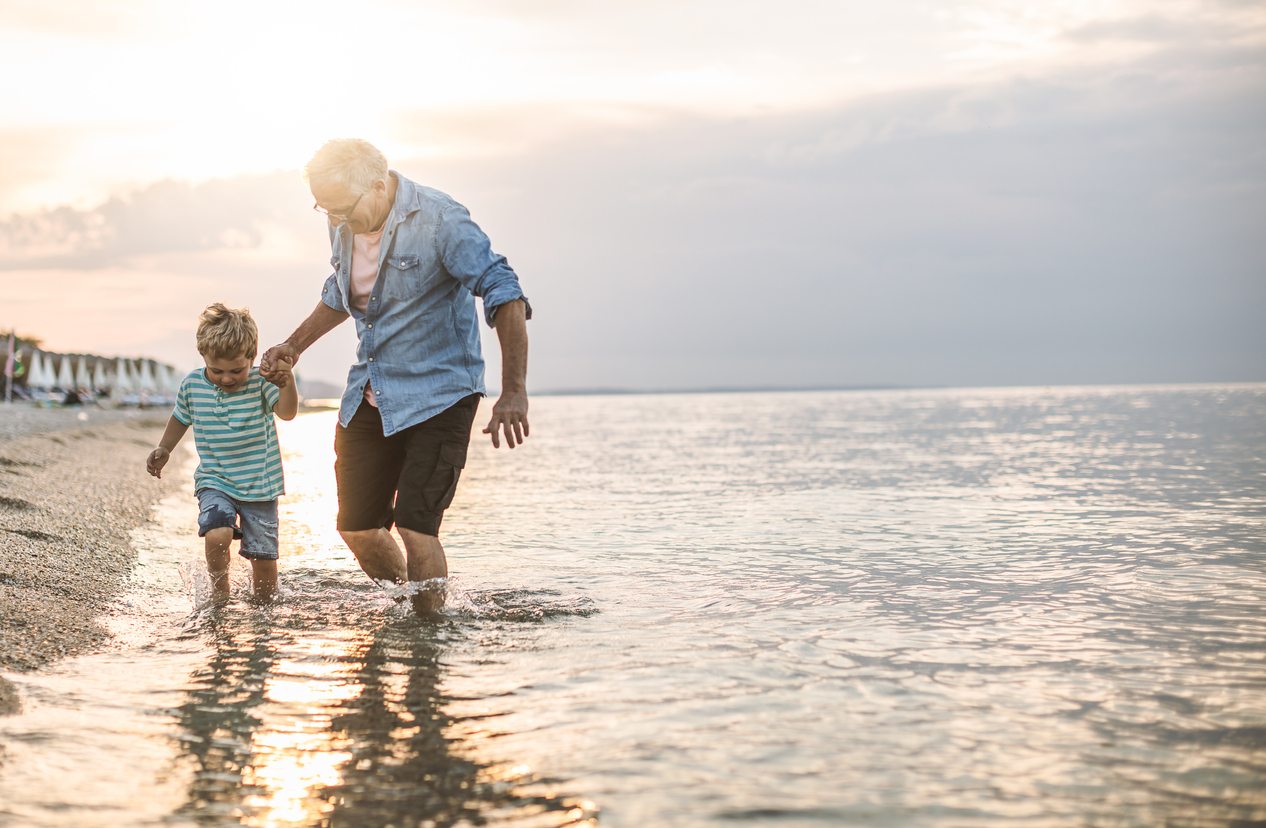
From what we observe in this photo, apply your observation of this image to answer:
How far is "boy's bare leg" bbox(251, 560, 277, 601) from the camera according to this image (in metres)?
5.18

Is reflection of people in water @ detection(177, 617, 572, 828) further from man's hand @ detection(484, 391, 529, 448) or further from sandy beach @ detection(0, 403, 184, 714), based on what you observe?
man's hand @ detection(484, 391, 529, 448)

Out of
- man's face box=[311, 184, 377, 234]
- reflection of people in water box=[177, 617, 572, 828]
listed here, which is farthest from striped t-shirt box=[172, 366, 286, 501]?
man's face box=[311, 184, 377, 234]

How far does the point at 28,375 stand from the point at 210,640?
219ft

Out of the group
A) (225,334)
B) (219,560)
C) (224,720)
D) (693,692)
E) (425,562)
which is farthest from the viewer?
(219,560)

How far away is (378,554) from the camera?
489 cm

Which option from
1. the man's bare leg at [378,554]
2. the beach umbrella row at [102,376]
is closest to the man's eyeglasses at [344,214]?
the man's bare leg at [378,554]

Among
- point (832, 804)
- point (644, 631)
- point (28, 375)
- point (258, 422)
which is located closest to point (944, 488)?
point (644, 631)

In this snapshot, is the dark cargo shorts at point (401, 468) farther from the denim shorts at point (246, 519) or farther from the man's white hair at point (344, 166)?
the man's white hair at point (344, 166)

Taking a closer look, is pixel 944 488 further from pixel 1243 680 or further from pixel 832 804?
pixel 832 804

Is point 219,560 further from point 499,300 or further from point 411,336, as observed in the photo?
point 499,300

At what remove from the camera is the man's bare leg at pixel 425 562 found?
444 cm

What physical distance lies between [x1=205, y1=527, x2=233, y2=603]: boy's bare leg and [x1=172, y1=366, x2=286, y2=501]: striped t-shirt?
0.21m

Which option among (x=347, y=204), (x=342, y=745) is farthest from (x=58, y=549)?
(x=342, y=745)

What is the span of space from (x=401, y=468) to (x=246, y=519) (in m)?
0.93
